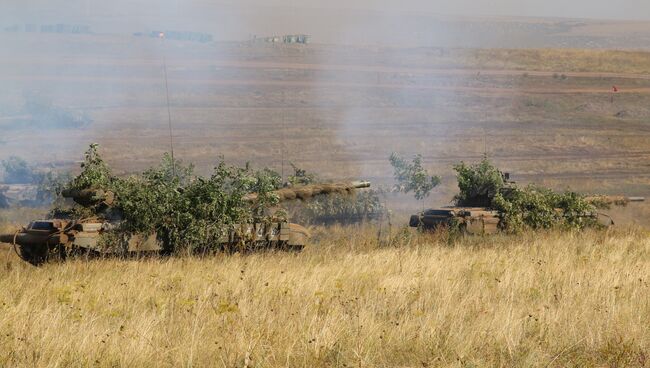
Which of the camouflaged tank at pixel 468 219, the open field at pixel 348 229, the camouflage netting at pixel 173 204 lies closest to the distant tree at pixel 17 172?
the open field at pixel 348 229

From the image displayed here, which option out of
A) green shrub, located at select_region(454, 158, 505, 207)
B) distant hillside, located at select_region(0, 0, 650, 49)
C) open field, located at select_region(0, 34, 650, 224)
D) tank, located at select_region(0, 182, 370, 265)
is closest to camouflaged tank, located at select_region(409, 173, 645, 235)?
green shrub, located at select_region(454, 158, 505, 207)

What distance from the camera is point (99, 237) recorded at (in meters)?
15.9

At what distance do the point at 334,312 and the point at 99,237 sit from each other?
7.43m

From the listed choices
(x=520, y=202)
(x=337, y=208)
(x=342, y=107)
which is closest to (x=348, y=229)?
(x=337, y=208)

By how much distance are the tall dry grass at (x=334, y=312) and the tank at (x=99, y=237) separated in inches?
51.0

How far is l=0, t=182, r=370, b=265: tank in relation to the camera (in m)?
15.8

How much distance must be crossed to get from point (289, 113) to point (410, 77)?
15.3 m

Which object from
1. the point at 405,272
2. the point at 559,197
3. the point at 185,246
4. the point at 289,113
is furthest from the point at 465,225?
the point at 289,113

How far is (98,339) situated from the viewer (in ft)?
27.3

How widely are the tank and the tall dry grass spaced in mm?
1295

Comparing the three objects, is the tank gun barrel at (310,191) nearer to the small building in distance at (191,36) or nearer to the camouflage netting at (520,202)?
the camouflage netting at (520,202)

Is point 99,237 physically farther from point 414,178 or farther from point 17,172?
point 17,172

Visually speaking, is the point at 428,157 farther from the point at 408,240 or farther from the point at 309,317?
the point at 309,317

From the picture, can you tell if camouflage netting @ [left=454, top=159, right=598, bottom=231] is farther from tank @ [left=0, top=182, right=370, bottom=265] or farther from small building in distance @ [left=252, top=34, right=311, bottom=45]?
small building in distance @ [left=252, top=34, right=311, bottom=45]
